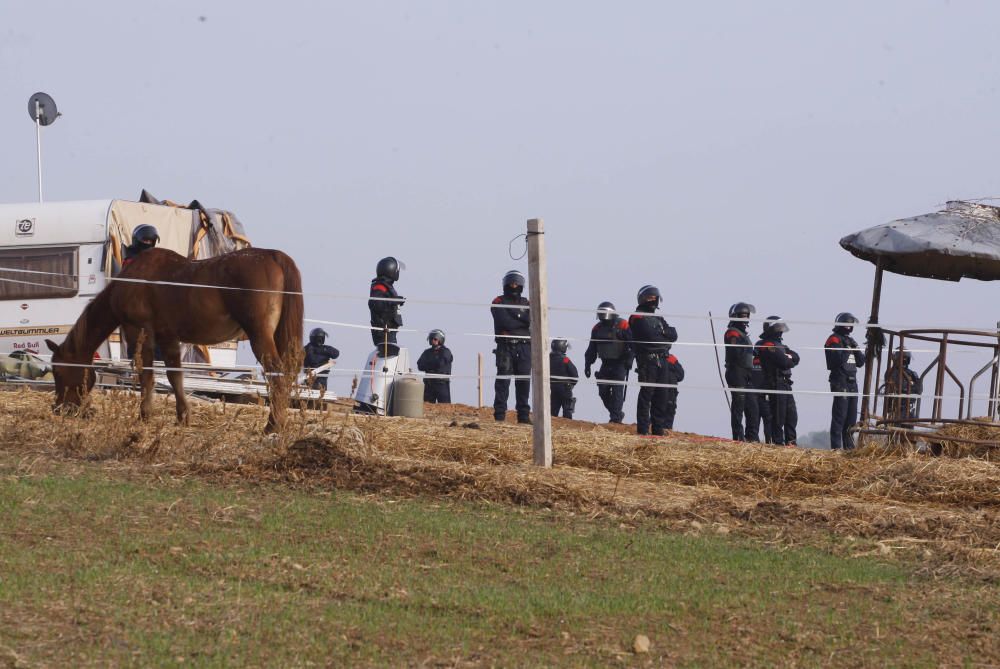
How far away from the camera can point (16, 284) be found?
17281 millimetres

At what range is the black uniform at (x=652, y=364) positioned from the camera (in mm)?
17266

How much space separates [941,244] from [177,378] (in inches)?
294

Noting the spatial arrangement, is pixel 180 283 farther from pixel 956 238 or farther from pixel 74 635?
pixel 956 238

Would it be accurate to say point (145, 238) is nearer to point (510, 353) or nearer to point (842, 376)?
point (510, 353)

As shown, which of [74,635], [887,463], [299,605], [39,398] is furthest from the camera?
[39,398]

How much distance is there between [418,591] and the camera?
5812 millimetres

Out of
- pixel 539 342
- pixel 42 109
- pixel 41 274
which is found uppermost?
pixel 42 109

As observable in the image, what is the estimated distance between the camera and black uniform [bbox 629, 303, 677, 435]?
680 inches

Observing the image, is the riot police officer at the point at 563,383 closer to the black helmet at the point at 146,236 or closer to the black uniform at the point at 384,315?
the black uniform at the point at 384,315

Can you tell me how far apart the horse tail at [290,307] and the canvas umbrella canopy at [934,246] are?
5.32 m

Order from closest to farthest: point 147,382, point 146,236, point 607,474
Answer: point 607,474
point 147,382
point 146,236

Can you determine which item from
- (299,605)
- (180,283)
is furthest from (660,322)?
(299,605)

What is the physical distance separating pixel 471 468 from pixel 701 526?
6.82ft

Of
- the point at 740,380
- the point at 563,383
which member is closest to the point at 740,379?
the point at 740,380
